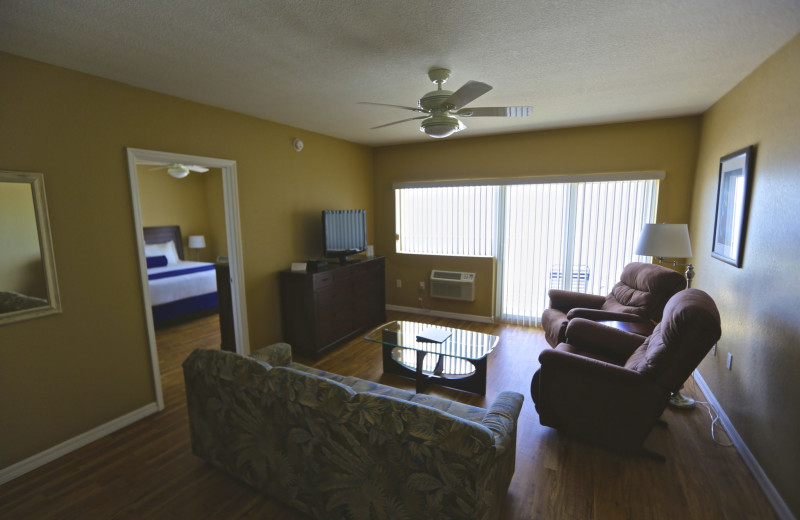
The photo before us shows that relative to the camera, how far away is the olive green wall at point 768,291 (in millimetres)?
1835

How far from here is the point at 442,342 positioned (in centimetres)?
296

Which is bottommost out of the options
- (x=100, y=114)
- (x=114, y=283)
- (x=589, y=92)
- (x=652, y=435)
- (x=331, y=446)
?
(x=652, y=435)

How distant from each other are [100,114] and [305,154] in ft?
6.51

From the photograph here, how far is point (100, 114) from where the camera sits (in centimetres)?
241

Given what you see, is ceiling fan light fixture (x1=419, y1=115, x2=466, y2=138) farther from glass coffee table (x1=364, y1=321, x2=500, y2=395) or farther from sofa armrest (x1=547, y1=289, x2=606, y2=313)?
sofa armrest (x1=547, y1=289, x2=606, y2=313)

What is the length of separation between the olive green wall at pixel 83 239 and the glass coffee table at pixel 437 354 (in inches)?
75.4

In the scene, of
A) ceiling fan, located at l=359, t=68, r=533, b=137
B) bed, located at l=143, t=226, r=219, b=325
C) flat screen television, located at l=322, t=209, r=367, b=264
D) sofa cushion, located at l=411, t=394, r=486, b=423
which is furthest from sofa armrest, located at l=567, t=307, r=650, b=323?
bed, located at l=143, t=226, r=219, b=325

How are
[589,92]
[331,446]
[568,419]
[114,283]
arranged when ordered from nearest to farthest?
[331,446] → [568,419] → [114,283] → [589,92]

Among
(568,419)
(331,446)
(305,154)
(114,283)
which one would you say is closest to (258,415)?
(331,446)

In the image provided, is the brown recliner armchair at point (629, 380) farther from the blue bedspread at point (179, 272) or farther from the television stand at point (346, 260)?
the blue bedspread at point (179, 272)

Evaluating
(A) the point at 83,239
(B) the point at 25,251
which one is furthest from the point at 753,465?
(B) the point at 25,251

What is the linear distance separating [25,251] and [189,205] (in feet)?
15.2

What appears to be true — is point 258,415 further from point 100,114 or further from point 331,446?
point 100,114

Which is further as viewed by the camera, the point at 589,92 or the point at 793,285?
the point at 589,92
